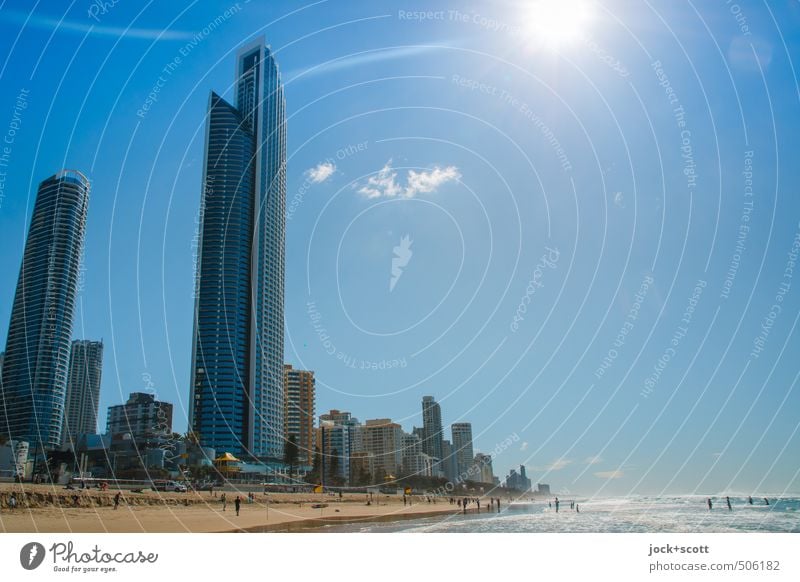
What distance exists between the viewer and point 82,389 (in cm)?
6631


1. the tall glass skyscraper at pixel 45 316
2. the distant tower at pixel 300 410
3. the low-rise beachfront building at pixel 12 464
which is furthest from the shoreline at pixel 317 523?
the distant tower at pixel 300 410

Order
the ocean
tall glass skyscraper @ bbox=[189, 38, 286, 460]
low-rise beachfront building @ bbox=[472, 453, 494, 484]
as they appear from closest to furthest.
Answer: the ocean, low-rise beachfront building @ bbox=[472, 453, 494, 484], tall glass skyscraper @ bbox=[189, 38, 286, 460]

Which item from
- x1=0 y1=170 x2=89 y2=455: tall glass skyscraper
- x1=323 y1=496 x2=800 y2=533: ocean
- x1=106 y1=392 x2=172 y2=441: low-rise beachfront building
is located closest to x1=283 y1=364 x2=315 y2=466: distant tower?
x1=106 y1=392 x2=172 y2=441: low-rise beachfront building

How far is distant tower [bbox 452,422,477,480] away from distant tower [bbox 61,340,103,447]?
115ft

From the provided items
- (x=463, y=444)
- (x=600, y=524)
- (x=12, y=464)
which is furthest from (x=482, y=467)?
(x=12, y=464)

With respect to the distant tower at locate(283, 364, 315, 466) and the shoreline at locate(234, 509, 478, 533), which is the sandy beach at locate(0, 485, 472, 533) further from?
the distant tower at locate(283, 364, 315, 466)

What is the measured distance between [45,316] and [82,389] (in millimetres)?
24777

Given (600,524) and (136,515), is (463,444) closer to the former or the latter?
(600,524)

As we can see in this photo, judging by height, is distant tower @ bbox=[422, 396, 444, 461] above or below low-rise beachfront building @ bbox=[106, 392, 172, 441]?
below

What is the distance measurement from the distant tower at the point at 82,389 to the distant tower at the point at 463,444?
115 feet

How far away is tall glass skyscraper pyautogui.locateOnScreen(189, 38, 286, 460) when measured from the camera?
56562 mm
